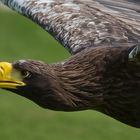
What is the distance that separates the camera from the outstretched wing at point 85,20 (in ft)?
42.0

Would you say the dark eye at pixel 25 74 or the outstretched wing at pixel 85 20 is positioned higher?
the dark eye at pixel 25 74

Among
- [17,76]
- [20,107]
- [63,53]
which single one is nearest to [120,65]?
[17,76]

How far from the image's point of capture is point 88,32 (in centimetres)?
1306

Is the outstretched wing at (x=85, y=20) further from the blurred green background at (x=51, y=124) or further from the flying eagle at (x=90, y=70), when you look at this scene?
the blurred green background at (x=51, y=124)

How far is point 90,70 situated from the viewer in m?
11.8

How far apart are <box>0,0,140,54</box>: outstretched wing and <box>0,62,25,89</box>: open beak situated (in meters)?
1.39

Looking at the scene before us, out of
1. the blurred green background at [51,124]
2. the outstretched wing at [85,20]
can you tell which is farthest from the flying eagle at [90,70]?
the blurred green background at [51,124]

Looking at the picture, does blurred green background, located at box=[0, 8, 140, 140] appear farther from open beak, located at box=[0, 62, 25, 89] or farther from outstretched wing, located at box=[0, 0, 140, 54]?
open beak, located at box=[0, 62, 25, 89]

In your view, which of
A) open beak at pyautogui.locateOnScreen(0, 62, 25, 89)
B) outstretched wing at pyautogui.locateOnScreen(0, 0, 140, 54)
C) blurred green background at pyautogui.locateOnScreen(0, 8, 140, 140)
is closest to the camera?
open beak at pyautogui.locateOnScreen(0, 62, 25, 89)

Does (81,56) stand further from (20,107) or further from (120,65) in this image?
(20,107)

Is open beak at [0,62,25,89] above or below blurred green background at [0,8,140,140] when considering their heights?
above

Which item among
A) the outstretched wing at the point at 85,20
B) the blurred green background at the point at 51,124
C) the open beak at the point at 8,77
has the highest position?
the open beak at the point at 8,77

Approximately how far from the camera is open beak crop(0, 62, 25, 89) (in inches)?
443

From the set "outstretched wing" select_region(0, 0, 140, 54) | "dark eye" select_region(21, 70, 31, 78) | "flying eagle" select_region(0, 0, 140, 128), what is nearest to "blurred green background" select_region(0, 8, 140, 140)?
"outstretched wing" select_region(0, 0, 140, 54)
